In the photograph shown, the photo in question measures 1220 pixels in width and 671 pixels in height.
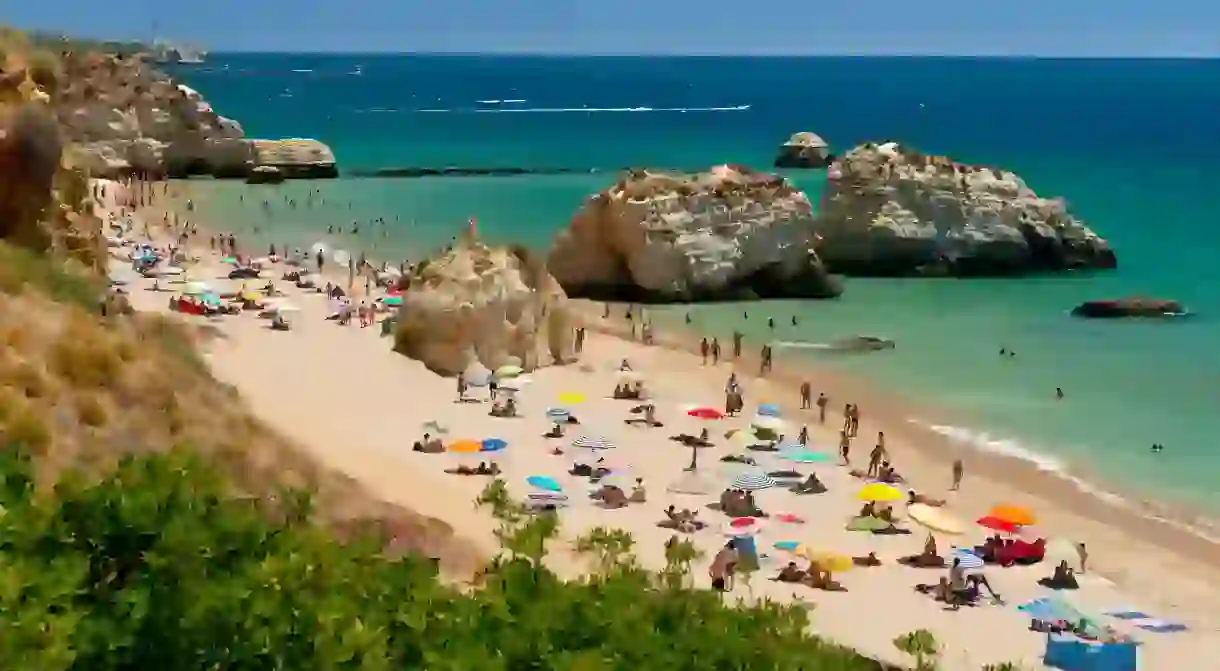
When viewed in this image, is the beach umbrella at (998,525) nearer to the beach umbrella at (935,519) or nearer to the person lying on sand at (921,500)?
the beach umbrella at (935,519)

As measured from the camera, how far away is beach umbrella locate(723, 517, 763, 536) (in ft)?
70.9

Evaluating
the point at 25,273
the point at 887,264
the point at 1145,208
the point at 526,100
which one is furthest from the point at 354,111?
the point at 25,273

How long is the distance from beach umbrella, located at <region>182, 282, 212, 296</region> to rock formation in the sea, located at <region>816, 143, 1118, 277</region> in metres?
23.0

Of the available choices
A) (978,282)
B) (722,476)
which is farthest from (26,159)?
(978,282)

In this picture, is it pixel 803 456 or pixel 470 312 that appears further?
pixel 470 312

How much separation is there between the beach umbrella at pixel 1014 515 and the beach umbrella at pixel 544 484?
7562mm

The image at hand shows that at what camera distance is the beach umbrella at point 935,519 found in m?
22.0

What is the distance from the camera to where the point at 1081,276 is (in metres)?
51.2

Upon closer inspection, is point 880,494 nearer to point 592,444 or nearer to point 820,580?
point 820,580

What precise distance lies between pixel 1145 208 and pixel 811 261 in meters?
35.6

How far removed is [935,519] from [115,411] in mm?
Result: 13431

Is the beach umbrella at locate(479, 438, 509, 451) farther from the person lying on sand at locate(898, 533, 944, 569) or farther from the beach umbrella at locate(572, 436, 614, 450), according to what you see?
the person lying on sand at locate(898, 533, 944, 569)

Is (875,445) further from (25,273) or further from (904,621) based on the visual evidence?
(25,273)

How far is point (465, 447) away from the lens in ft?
81.7
